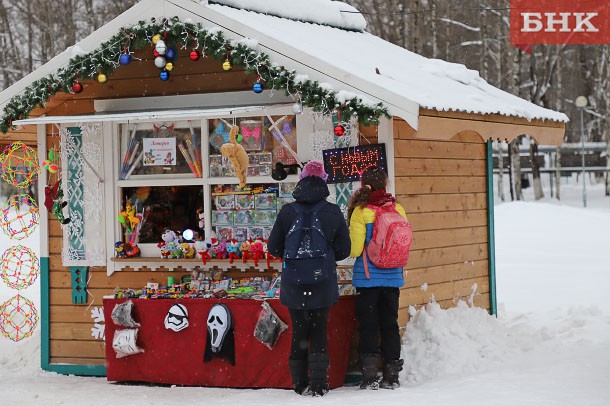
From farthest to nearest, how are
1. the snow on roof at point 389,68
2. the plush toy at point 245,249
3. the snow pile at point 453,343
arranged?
the plush toy at point 245,249 < the snow pile at point 453,343 < the snow on roof at point 389,68

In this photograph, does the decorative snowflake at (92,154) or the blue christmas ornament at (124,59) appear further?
the decorative snowflake at (92,154)

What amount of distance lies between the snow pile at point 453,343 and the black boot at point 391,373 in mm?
295

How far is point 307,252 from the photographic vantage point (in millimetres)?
7430

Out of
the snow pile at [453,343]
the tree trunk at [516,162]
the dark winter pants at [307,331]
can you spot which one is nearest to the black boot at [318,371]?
the dark winter pants at [307,331]

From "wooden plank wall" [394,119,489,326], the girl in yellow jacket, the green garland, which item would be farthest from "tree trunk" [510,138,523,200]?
the girl in yellow jacket

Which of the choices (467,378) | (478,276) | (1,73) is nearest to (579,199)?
(1,73)

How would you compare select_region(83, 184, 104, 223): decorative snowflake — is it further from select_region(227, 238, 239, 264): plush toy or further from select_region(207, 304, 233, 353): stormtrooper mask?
select_region(207, 304, 233, 353): stormtrooper mask

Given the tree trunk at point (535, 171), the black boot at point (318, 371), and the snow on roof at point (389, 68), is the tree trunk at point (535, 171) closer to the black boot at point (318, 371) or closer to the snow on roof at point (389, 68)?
the snow on roof at point (389, 68)

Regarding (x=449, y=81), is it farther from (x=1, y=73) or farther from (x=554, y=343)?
(x=1, y=73)

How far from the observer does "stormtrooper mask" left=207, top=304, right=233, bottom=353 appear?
824 centimetres

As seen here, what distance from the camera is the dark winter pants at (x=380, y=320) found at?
25.7 ft

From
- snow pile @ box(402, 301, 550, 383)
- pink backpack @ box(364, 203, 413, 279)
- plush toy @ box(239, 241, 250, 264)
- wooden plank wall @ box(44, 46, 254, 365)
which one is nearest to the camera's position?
pink backpack @ box(364, 203, 413, 279)

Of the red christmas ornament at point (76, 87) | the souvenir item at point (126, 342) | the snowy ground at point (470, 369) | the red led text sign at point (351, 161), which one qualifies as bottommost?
the snowy ground at point (470, 369)

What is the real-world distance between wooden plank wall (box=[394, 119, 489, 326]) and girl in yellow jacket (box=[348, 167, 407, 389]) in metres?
0.64
